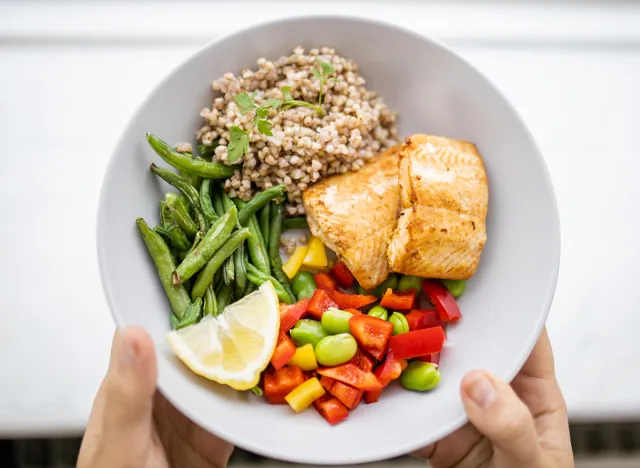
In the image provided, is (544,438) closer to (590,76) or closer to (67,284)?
(590,76)

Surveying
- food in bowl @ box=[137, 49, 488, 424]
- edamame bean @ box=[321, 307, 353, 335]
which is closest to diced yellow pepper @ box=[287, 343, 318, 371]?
food in bowl @ box=[137, 49, 488, 424]

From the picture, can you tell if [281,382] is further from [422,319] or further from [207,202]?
[207,202]

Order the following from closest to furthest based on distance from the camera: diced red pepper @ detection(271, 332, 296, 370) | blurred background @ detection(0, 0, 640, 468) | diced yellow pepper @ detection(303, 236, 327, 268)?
1. diced red pepper @ detection(271, 332, 296, 370)
2. diced yellow pepper @ detection(303, 236, 327, 268)
3. blurred background @ detection(0, 0, 640, 468)

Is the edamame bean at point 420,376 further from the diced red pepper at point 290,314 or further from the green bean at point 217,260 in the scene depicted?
the green bean at point 217,260

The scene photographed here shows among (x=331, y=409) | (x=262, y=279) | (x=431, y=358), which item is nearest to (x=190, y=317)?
(x=262, y=279)

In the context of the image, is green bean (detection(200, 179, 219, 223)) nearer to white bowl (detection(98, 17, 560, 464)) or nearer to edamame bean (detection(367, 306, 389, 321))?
white bowl (detection(98, 17, 560, 464))
